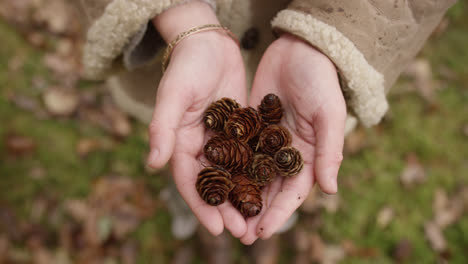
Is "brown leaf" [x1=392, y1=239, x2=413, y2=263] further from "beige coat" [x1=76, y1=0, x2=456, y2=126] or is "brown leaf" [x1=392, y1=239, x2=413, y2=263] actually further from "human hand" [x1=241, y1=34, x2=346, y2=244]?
"human hand" [x1=241, y1=34, x2=346, y2=244]

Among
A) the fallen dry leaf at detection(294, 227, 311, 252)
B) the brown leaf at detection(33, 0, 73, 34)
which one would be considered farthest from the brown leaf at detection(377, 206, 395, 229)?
the brown leaf at detection(33, 0, 73, 34)

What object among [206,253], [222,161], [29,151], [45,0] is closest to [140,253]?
[206,253]

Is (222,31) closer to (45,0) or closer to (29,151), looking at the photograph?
(29,151)

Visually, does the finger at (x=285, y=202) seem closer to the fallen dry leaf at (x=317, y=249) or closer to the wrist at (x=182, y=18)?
the wrist at (x=182, y=18)

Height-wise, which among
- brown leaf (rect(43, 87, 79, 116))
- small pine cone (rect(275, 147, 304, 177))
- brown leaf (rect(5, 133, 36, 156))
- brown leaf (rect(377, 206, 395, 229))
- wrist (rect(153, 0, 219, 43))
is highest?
wrist (rect(153, 0, 219, 43))

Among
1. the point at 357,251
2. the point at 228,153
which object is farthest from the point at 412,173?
the point at 228,153

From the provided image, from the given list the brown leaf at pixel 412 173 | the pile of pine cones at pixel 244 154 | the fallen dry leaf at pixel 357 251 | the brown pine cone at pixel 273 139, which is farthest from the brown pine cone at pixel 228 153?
the brown leaf at pixel 412 173
